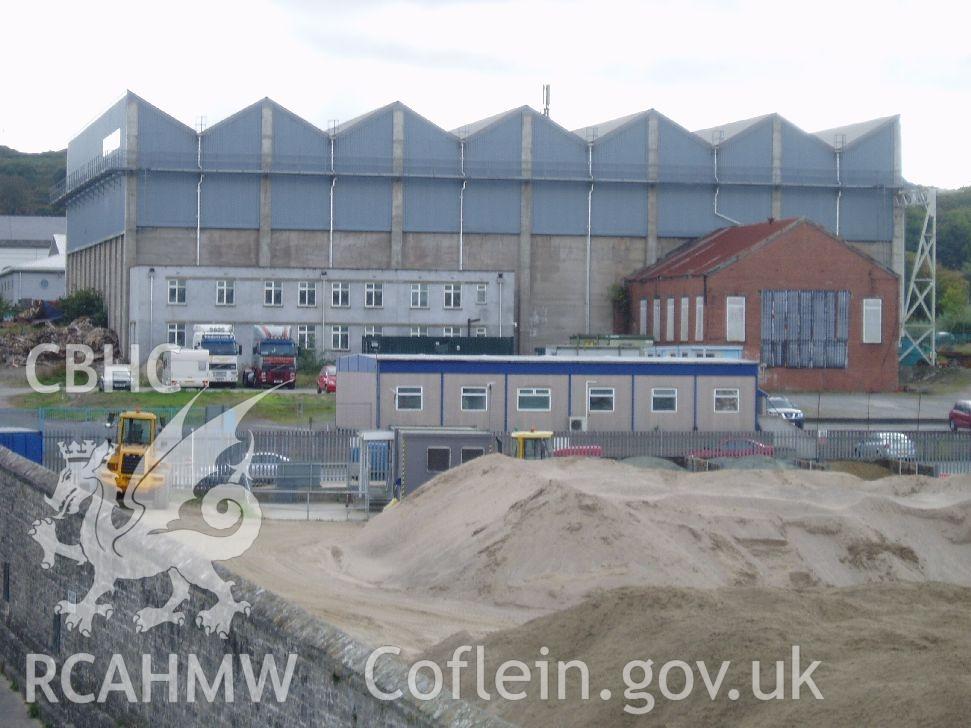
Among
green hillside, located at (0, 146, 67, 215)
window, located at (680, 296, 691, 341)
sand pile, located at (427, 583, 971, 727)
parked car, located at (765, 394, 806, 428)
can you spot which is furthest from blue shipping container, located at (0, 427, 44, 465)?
green hillside, located at (0, 146, 67, 215)

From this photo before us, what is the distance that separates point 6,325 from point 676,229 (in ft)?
145

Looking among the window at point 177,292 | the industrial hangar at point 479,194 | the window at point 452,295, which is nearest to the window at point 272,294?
the industrial hangar at point 479,194

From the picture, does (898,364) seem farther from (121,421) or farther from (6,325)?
(6,325)

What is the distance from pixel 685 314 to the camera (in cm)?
7144

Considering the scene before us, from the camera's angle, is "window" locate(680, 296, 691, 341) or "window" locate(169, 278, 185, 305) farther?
"window" locate(680, 296, 691, 341)

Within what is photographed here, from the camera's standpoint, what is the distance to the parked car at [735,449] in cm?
4141

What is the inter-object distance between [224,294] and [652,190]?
25786 millimetres

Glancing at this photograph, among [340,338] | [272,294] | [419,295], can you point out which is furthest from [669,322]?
[272,294]

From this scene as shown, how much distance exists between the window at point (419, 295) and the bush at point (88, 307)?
2121 cm

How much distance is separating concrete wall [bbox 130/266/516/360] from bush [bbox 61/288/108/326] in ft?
37.3

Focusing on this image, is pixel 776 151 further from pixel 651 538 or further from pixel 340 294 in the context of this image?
pixel 651 538

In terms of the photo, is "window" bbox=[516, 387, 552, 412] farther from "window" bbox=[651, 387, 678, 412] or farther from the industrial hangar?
the industrial hangar

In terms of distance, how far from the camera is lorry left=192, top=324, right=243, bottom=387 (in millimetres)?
64000

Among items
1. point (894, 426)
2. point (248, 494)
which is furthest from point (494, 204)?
point (248, 494)
